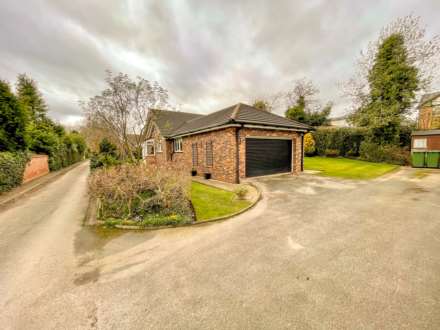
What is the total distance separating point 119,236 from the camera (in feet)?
13.7

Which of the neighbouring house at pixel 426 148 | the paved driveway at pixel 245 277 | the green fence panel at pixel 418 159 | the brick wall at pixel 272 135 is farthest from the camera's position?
the green fence panel at pixel 418 159

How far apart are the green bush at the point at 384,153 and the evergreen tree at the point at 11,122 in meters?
27.2

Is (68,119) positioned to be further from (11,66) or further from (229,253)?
(229,253)

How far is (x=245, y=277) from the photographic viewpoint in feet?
8.68

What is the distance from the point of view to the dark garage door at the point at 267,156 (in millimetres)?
10055

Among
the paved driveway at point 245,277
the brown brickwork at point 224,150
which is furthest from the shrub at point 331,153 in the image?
the paved driveway at point 245,277

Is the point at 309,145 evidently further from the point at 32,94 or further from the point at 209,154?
the point at 32,94

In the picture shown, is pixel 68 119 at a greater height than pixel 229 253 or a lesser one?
greater

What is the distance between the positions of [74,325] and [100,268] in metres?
1.13

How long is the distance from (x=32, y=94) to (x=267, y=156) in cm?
3921

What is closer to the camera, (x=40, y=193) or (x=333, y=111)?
(x=40, y=193)

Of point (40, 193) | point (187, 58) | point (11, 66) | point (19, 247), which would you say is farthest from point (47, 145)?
point (19, 247)

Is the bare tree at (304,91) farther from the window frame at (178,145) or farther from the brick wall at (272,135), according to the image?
the window frame at (178,145)

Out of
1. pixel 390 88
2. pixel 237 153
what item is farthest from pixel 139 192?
pixel 390 88
